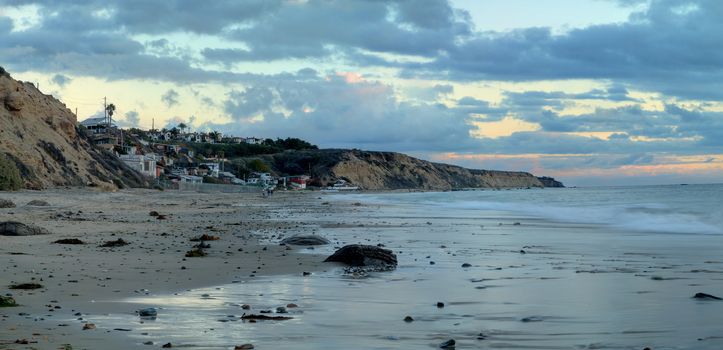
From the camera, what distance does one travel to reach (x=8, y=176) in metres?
42.0

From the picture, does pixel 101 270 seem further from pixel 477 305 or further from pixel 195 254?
pixel 477 305

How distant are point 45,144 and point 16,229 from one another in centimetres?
4496

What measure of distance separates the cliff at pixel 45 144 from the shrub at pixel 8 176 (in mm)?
4560

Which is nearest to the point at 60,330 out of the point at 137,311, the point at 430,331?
the point at 137,311

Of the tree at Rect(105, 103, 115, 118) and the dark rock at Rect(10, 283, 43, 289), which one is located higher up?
the tree at Rect(105, 103, 115, 118)

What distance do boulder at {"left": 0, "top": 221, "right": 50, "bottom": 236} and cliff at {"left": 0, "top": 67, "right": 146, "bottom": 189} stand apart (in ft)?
111

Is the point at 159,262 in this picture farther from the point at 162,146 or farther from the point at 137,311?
the point at 162,146

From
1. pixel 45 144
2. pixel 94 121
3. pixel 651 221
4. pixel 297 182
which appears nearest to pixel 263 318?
pixel 651 221

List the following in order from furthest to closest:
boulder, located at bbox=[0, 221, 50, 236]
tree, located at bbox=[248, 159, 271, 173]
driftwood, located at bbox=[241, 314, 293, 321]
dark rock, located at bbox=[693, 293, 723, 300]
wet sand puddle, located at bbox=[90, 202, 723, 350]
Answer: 1. tree, located at bbox=[248, 159, 271, 173]
2. boulder, located at bbox=[0, 221, 50, 236]
3. dark rock, located at bbox=[693, 293, 723, 300]
4. driftwood, located at bbox=[241, 314, 293, 321]
5. wet sand puddle, located at bbox=[90, 202, 723, 350]

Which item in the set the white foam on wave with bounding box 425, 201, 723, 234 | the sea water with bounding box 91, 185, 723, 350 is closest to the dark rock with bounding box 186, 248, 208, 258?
the sea water with bounding box 91, 185, 723, 350

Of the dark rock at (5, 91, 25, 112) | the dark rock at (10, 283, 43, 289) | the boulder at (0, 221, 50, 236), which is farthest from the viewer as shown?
the dark rock at (5, 91, 25, 112)

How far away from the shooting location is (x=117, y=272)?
36.1 ft

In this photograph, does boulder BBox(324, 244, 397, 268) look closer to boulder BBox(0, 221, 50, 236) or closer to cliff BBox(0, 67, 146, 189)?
boulder BBox(0, 221, 50, 236)

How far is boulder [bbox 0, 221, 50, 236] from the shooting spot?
52.0ft
